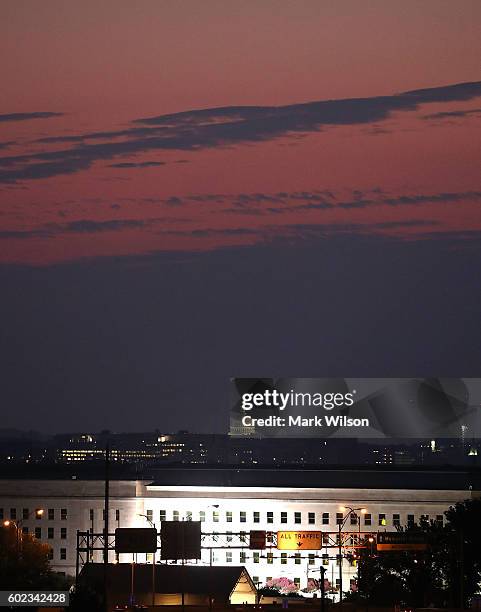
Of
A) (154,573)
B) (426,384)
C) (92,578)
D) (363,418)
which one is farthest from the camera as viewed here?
(426,384)

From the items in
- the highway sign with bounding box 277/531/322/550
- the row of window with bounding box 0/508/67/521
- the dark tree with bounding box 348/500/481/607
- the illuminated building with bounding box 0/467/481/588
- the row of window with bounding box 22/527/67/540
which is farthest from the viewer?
the row of window with bounding box 0/508/67/521

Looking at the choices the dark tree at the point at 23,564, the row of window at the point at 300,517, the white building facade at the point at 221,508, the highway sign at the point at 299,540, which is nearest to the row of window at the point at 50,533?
the white building facade at the point at 221,508

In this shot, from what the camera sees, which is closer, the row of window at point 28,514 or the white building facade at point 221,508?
the white building facade at point 221,508

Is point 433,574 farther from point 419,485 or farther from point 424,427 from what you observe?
point 419,485

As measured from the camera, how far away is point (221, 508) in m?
181

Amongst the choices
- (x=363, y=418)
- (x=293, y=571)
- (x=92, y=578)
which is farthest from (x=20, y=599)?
(x=293, y=571)

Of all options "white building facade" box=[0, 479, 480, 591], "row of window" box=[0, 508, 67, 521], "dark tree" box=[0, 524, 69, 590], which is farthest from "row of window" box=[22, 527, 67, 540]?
"dark tree" box=[0, 524, 69, 590]

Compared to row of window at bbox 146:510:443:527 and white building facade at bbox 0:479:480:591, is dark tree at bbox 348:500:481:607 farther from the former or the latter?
white building facade at bbox 0:479:480:591

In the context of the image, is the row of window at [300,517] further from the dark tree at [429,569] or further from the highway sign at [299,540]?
the highway sign at [299,540]

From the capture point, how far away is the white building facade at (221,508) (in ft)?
583

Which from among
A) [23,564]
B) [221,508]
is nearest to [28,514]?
[221,508]

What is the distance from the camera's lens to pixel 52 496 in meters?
182

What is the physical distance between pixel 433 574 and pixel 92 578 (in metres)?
26.7

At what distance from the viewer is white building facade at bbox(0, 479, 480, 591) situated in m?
178
